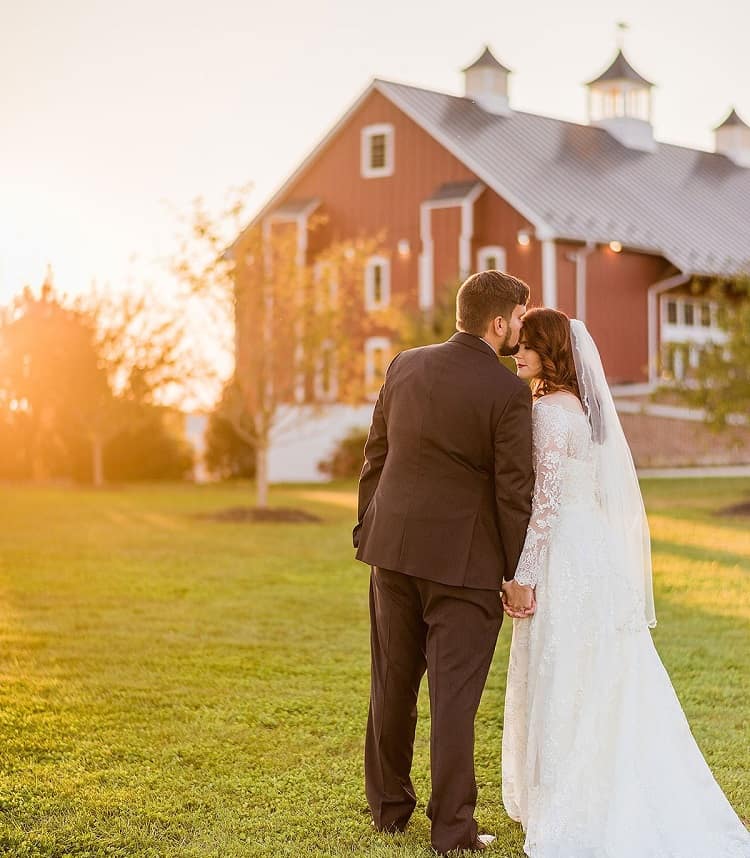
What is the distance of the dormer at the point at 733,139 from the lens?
4556cm

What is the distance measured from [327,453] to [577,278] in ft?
24.0

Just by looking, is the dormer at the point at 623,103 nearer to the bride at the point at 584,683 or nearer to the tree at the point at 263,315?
the tree at the point at 263,315

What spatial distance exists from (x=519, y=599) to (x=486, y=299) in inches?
45.6

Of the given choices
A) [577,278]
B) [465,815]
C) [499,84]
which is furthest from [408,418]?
[499,84]

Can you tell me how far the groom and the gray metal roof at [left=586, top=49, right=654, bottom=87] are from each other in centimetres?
3799

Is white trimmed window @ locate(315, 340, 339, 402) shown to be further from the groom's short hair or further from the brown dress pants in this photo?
the groom's short hair

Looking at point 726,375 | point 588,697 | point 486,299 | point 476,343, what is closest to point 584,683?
point 588,697

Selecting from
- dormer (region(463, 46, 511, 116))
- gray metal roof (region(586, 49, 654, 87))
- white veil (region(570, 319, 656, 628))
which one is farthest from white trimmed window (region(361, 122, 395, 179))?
white veil (region(570, 319, 656, 628))

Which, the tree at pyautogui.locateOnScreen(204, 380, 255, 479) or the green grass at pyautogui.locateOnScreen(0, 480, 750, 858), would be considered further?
the tree at pyautogui.locateOnScreen(204, 380, 255, 479)

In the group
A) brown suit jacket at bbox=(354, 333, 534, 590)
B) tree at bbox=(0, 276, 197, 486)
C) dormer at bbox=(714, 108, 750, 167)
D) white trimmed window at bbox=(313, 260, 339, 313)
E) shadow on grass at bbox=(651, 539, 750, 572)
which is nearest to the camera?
brown suit jacket at bbox=(354, 333, 534, 590)

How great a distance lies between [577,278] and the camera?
107 feet

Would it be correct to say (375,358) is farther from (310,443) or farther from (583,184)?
(583,184)

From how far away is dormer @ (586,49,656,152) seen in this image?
40.8 meters

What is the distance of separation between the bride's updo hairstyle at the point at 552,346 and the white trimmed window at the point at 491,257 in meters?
27.4
